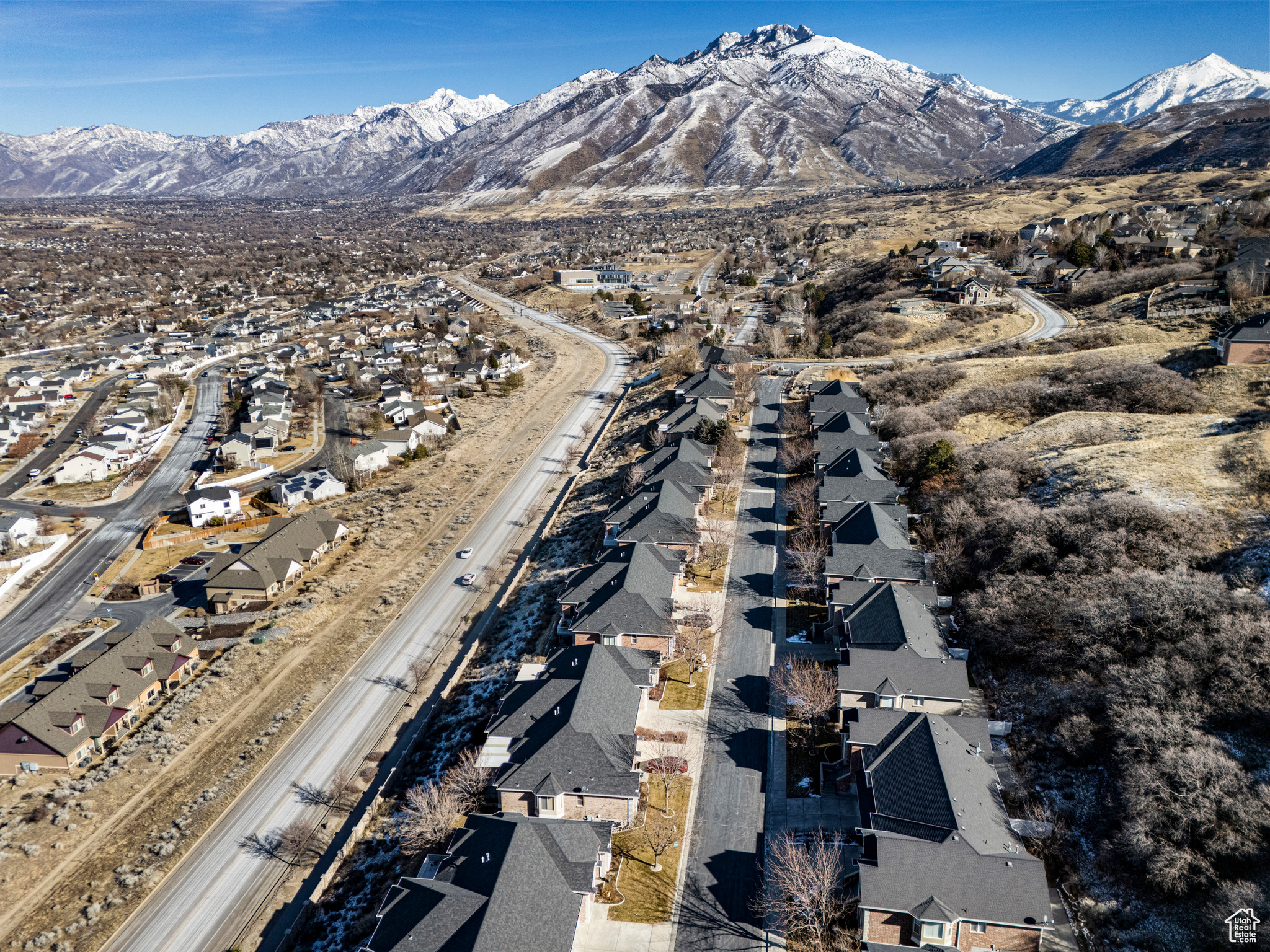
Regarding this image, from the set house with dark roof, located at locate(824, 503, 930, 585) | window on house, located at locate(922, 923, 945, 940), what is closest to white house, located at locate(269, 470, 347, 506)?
house with dark roof, located at locate(824, 503, 930, 585)

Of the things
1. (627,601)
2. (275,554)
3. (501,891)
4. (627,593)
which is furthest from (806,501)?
(275,554)

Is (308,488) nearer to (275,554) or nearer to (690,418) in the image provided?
(275,554)

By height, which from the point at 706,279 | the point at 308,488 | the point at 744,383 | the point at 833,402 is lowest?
the point at 308,488

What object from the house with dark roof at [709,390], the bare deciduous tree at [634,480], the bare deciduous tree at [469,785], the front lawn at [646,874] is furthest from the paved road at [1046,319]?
the bare deciduous tree at [469,785]

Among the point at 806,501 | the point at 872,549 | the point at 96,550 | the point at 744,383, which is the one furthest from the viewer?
the point at 744,383

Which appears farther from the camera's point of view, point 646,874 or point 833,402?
point 833,402

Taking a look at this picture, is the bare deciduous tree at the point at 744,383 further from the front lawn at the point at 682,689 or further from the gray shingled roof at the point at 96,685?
the gray shingled roof at the point at 96,685

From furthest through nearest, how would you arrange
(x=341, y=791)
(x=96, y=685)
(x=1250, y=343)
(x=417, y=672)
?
(x=1250, y=343)
(x=417, y=672)
(x=96, y=685)
(x=341, y=791)
